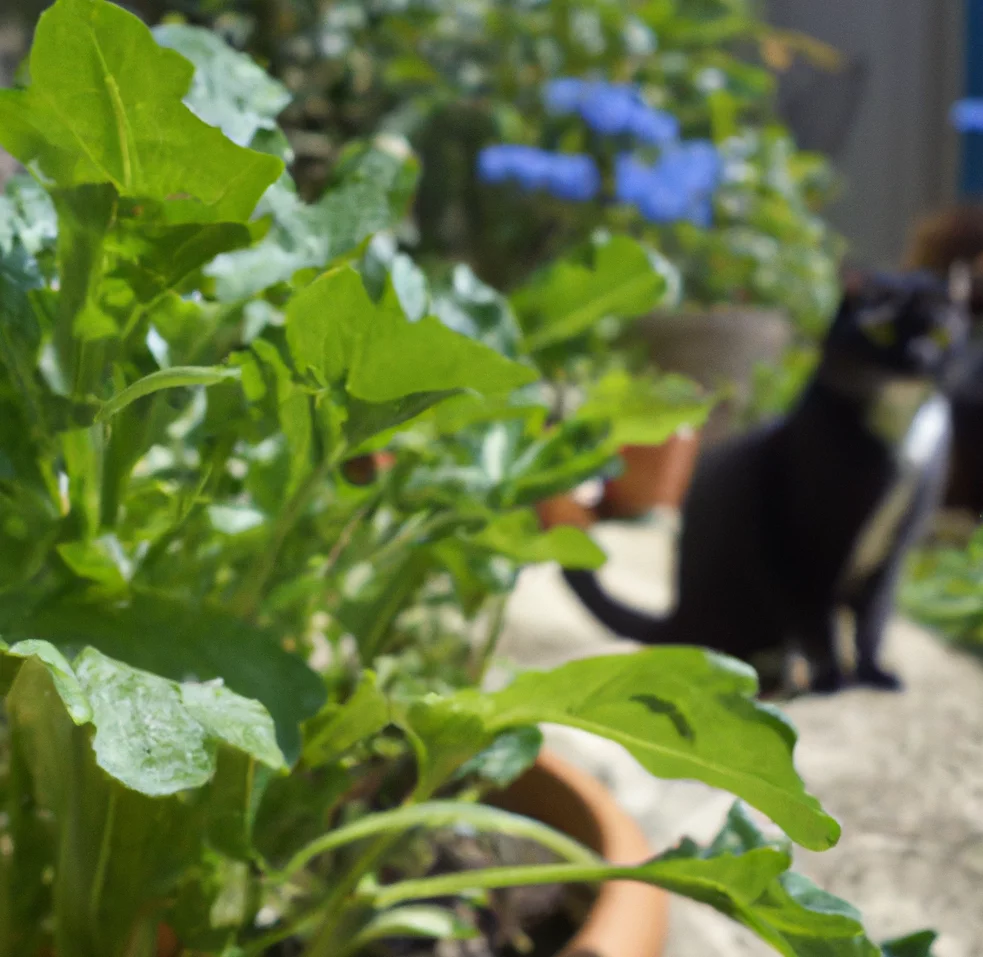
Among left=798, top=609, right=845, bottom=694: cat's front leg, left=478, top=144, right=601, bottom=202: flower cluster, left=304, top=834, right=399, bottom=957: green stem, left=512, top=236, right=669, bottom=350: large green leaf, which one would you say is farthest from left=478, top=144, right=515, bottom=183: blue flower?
left=304, top=834, right=399, bottom=957: green stem

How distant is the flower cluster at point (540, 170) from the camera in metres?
1.65

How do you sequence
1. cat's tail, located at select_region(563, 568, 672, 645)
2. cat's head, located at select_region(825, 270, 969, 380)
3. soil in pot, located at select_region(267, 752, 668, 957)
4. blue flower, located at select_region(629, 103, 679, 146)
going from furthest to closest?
blue flower, located at select_region(629, 103, 679, 146) → cat's tail, located at select_region(563, 568, 672, 645) → cat's head, located at select_region(825, 270, 969, 380) → soil in pot, located at select_region(267, 752, 668, 957)

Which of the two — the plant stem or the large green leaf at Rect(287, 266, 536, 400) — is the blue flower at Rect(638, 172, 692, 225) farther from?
the large green leaf at Rect(287, 266, 536, 400)

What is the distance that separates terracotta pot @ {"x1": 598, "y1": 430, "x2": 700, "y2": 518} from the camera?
1773 mm

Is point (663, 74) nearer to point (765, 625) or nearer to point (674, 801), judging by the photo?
point (765, 625)

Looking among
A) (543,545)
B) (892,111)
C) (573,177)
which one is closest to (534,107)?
(573,177)

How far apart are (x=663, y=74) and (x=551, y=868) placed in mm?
1898

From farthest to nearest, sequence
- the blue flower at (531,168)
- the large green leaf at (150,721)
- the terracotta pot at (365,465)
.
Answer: the blue flower at (531,168), the terracotta pot at (365,465), the large green leaf at (150,721)

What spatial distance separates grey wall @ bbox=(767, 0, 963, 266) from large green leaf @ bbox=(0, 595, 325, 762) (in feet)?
11.2

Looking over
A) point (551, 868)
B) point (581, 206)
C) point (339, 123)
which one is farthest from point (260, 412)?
point (581, 206)

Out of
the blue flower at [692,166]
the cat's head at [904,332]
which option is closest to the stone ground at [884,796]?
the cat's head at [904,332]

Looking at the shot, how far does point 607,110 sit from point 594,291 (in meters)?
1.43

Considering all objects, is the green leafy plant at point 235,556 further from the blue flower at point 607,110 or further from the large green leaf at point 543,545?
the blue flower at point 607,110

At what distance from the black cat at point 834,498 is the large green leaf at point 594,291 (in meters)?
0.64
